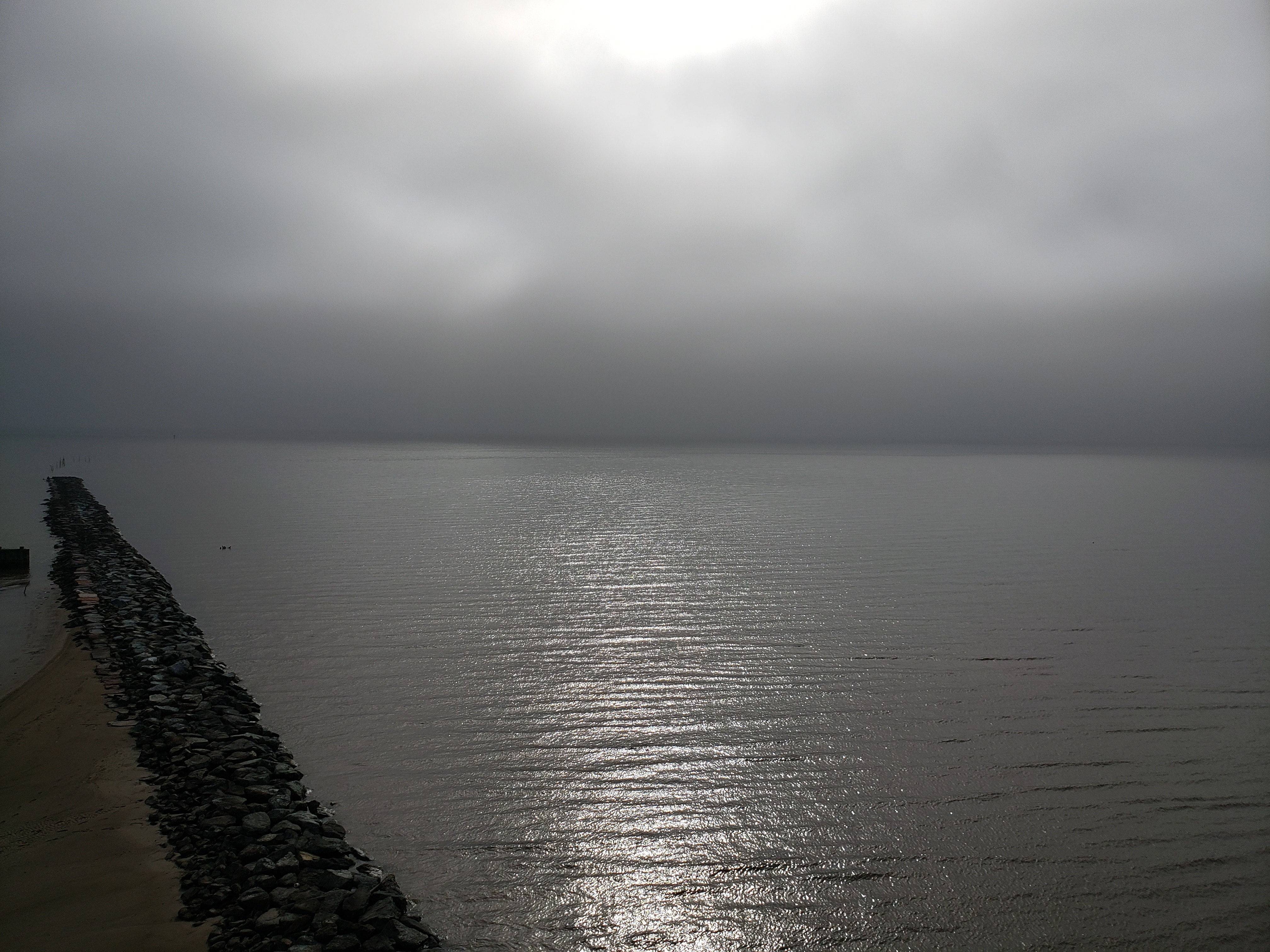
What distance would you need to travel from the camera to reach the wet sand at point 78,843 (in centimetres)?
637

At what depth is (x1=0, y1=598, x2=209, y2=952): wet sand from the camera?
637 centimetres

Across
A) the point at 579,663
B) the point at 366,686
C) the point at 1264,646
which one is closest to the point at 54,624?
the point at 366,686

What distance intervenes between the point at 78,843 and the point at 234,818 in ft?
5.21

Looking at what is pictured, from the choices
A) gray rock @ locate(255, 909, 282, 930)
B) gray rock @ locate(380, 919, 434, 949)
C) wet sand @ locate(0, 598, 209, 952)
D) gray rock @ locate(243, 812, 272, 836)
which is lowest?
wet sand @ locate(0, 598, 209, 952)

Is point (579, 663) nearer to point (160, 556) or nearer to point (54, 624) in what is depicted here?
point (54, 624)

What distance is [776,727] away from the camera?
446 inches

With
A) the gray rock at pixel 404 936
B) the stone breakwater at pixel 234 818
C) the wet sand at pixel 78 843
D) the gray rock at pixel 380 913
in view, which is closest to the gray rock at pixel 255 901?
the stone breakwater at pixel 234 818

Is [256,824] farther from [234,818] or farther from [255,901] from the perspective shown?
[255,901]

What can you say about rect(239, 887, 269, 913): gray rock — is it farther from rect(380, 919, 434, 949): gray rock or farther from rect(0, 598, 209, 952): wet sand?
rect(380, 919, 434, 949): gray rock

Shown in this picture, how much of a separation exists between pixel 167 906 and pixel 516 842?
3.33m

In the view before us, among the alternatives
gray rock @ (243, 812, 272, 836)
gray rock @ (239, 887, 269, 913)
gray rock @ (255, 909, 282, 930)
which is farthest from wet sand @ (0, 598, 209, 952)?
gray rock @ (243, 812, 272, 836)

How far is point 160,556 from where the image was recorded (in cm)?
2608

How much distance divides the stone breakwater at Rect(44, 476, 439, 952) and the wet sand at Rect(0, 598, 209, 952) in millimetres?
213

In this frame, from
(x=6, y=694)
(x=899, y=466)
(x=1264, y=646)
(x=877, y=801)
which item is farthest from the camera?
(x=899, y=466)
